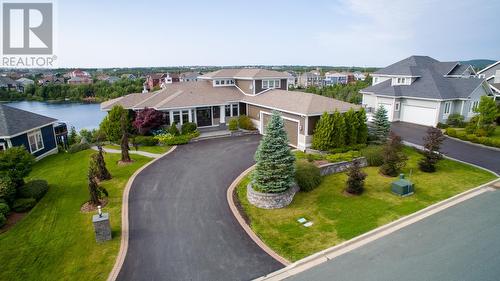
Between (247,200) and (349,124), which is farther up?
(349,124)

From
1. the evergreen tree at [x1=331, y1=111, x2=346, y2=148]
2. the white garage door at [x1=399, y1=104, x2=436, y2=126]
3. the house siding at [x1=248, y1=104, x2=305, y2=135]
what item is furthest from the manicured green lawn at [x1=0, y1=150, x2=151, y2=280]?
the white garage door at [x1=399, y1=104, x2=436, y2=126]

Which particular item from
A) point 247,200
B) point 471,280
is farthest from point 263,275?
point 471,280

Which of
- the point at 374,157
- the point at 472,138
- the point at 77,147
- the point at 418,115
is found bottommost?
the point at 77,147

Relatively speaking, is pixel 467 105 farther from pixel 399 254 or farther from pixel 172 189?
A: pixel 172 189

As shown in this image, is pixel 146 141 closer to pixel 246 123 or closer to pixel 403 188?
pixel 246 123

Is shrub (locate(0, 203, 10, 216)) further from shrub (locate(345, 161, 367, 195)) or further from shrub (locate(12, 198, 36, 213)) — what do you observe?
shrub (locate(345, 161, 367, 195))

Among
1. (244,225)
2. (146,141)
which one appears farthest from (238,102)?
(244,225)
